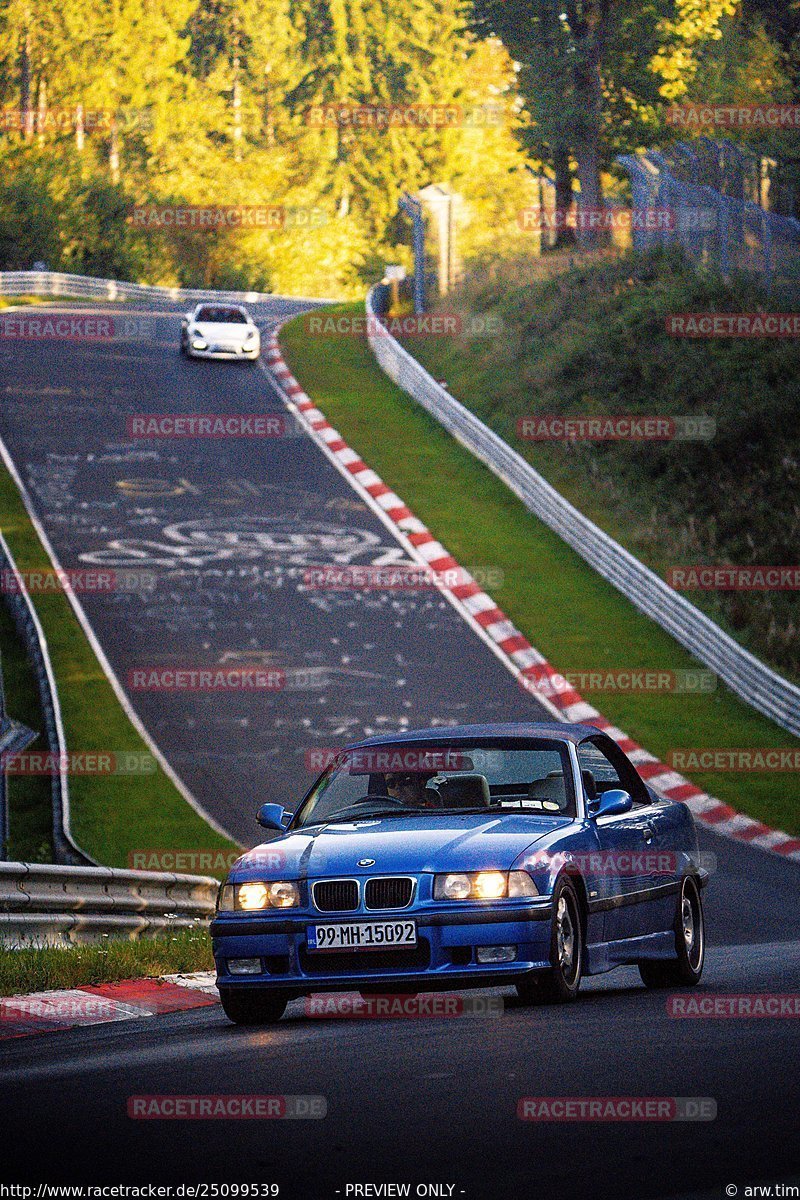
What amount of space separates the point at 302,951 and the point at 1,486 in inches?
1040

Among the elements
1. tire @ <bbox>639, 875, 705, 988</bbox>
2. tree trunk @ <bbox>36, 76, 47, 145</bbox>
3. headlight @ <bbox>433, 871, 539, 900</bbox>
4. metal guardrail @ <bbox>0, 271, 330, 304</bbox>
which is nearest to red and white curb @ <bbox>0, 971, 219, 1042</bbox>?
headlight @ <bbox>433, 871, 539, 900</bbox>

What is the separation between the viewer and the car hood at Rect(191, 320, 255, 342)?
156 feet

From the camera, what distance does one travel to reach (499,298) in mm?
49531

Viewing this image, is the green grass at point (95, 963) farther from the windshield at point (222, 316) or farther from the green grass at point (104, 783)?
the windshield at point (222, 316)

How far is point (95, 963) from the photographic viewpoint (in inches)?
427

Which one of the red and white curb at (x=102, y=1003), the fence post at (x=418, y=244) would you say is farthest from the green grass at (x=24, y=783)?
the fence post at (x=418, y=244)

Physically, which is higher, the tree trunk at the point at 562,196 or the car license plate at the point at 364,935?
the tree trunk at the point at 562,196

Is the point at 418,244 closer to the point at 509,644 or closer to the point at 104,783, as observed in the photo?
the point at 509,644

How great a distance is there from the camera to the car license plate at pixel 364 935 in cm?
857

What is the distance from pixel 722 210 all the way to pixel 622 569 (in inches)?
458

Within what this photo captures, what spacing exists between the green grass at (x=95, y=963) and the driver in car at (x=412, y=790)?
2.20 meters

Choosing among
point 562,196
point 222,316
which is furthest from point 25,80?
point 222,316

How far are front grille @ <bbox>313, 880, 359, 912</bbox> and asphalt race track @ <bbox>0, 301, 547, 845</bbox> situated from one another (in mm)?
10314

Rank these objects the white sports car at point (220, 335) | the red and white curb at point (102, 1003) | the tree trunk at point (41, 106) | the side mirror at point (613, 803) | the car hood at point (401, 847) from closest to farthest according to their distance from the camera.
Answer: the car hood at point (401, 847) < the red and white curb at point (102, 1003) < the side mirror at point (613, 803) < the white sports car at point (220, 335) < the tree trunk at point (41, 106)
